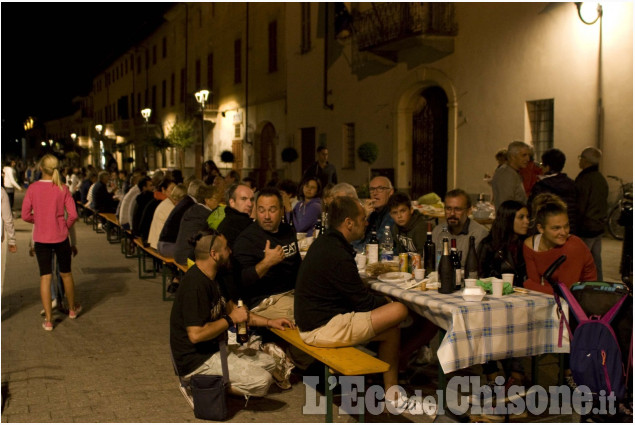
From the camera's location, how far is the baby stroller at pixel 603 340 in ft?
14.4

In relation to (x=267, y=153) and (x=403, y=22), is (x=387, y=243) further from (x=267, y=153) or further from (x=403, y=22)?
(x=267, y=153)

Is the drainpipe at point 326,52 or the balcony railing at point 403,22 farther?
the drainpipe at point 326,52

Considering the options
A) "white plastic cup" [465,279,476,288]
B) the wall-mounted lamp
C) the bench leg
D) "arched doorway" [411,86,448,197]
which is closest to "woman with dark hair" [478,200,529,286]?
"white plastic cup" [465,279,476,288]

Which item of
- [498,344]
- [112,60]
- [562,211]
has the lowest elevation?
[498,344]

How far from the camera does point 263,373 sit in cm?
502

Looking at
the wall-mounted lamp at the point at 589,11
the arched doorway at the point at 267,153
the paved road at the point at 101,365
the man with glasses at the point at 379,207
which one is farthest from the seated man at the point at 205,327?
the arched doorway at the point at 267,153

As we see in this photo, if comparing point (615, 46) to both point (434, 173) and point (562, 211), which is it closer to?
point (434, 173)

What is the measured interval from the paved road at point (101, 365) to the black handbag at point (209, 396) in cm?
13

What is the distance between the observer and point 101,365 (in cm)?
612

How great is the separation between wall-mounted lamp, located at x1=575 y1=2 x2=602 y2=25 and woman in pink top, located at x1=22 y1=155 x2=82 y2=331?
382 inches

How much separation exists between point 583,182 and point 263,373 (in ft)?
15.7

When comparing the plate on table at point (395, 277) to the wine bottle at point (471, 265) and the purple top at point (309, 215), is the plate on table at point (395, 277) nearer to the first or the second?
the wine bottle at point (471, 265)

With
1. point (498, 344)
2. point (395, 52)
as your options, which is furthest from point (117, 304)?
point (395, 52)

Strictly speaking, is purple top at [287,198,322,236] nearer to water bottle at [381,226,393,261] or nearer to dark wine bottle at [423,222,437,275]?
water bottle at [381,226,393,261]
